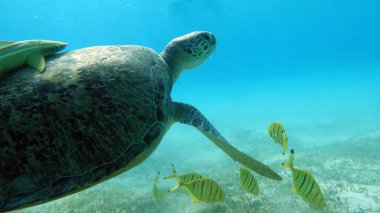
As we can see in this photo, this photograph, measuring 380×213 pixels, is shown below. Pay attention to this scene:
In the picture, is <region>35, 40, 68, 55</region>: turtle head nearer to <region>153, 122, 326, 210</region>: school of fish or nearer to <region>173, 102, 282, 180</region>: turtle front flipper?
<region>173, 102, 282, 180</region>: turtle front flipper

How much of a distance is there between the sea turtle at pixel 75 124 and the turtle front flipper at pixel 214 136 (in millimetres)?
17

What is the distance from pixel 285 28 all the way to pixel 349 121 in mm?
96254

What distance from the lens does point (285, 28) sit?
103 metres

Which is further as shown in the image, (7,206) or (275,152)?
(275,152)

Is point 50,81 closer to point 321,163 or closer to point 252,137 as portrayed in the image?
point 321,163

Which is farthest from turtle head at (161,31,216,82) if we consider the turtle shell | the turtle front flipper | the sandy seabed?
the sandy seabed

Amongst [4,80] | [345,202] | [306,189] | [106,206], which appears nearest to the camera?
[4,80]

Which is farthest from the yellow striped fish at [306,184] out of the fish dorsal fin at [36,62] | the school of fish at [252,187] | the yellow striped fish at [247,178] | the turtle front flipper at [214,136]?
the fish dorsal fin at [36,62]

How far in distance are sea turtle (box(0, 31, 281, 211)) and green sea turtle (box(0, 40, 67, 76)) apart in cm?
7

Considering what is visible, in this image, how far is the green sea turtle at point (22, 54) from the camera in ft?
6.80

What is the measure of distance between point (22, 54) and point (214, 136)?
2133mm

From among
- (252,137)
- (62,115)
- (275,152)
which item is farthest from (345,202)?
(252,137)

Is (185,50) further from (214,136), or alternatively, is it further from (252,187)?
(252,187)

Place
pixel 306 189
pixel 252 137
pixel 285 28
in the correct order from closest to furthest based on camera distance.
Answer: pixel 306 189, pixel 252 137, pixel 285 28
